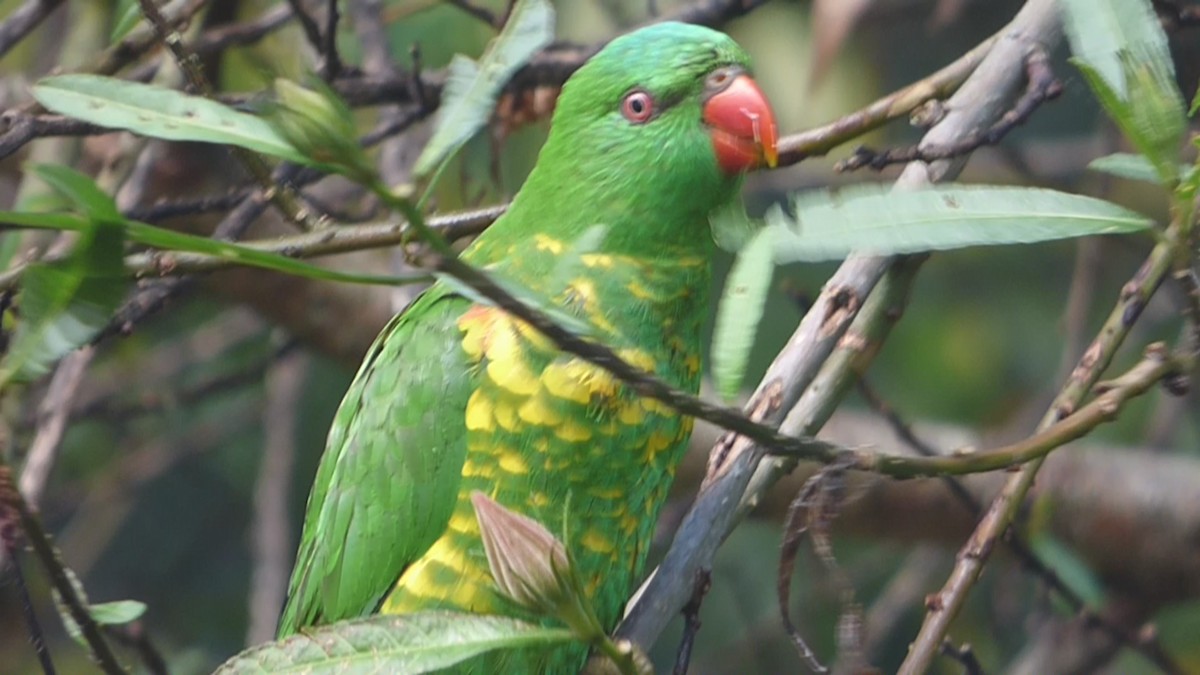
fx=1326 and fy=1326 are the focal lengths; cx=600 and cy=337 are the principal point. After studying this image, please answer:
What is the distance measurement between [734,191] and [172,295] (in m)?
0.73

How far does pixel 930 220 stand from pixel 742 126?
618 millimetres

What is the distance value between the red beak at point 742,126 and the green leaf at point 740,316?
24.5 inches

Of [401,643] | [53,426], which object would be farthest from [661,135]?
[53,426]

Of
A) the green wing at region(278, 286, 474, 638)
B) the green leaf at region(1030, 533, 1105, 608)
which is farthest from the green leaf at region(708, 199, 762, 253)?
the green leaf at region(1030, 533, 1105, 608)

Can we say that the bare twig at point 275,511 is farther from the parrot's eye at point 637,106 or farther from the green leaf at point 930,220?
the green leaf at point 930,220

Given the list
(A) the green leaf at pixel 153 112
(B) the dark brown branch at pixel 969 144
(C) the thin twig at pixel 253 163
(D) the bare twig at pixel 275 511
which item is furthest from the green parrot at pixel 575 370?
(D) the bare twig at pixel 275 511

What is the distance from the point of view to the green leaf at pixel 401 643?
3.35 ft

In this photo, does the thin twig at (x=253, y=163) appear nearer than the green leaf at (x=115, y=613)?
Yes

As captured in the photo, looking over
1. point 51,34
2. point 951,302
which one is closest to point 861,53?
point 951,302

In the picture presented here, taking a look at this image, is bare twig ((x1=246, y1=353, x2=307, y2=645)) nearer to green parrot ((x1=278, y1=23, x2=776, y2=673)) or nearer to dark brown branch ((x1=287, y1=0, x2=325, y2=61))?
green parrot ((x1=278, y1=23, x2=776, y2=673))

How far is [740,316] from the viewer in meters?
0.94

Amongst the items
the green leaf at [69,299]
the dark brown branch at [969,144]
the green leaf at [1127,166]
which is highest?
the green leaf at [69,299]

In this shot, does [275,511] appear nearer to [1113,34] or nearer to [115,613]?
[115,613]

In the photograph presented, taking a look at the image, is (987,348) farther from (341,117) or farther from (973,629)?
(341,117)
